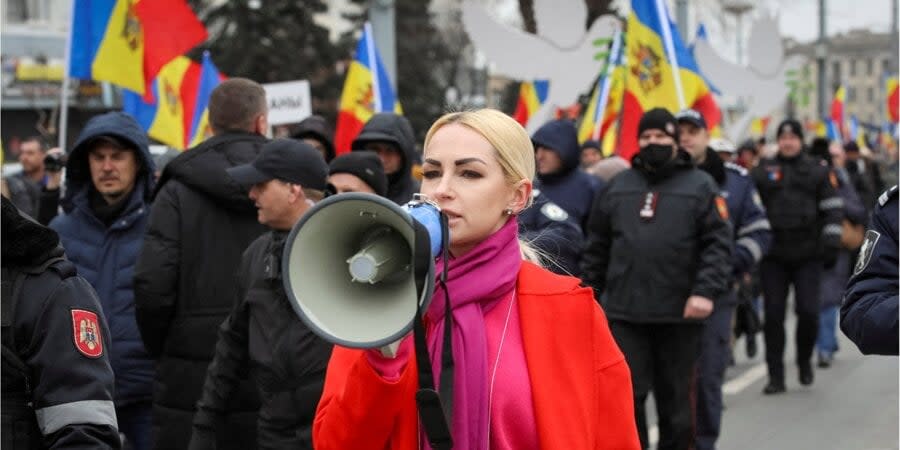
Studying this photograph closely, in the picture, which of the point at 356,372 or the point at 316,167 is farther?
the point at 316,167

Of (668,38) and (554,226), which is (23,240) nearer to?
(554,226)

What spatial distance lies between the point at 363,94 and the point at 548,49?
1.73 metres

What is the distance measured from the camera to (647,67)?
11766mm

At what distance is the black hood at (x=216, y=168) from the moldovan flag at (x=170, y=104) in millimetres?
5617

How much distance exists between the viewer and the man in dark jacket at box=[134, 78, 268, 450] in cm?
584

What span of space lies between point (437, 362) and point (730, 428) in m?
6.84

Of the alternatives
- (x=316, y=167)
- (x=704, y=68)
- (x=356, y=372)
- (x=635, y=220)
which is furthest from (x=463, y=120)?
(x=704, y=68)

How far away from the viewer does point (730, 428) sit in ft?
31.6

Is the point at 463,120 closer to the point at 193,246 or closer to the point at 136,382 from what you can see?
the point at 193,246

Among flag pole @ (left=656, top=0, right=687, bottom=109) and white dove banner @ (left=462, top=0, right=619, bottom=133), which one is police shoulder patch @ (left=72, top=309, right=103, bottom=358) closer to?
flag pole @ (left=656, top=0, right=687, bottom=109)

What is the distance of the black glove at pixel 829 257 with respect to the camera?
1122cm

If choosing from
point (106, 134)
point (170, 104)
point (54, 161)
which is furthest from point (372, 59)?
point (106, 134)

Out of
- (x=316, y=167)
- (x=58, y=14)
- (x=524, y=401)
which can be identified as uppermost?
(x=58, y=14)

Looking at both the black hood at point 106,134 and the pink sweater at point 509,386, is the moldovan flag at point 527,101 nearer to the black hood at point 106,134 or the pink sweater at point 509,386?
the black hood at point 106,134
